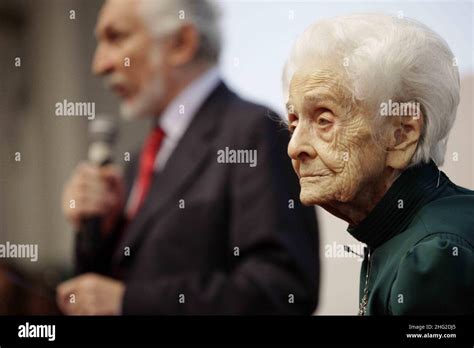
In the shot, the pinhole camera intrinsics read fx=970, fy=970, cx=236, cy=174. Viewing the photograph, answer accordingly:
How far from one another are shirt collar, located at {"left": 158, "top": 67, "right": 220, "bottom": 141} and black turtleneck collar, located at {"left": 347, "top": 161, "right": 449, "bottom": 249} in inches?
48.1

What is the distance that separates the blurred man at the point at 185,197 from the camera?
3.47 metres

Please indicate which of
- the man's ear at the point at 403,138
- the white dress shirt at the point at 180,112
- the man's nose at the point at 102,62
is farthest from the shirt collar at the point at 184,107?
the man's ear at the point at 403,138

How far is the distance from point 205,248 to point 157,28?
2.80ft

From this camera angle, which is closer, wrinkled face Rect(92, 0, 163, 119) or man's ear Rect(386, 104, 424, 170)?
man's ear Rect(386, 104, 424, 170)

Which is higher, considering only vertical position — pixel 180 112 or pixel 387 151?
pixel 180 112

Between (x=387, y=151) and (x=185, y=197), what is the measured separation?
1.10 metres

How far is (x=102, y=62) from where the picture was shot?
12.0ft

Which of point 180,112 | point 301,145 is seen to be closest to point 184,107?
point 180,112

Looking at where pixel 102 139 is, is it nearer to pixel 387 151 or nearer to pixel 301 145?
pixel 301 145

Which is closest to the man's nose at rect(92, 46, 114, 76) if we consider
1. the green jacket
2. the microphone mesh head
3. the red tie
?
the microphone mesh head

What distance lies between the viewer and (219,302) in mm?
3455

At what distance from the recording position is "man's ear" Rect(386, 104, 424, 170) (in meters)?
2.54

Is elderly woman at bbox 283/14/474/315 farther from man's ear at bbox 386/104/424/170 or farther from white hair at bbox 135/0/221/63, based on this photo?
white hair at bbox 135/0/221/63

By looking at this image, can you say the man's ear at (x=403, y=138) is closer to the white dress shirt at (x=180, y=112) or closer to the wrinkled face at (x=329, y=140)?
the wrinkled face at (x=329, y=140)
